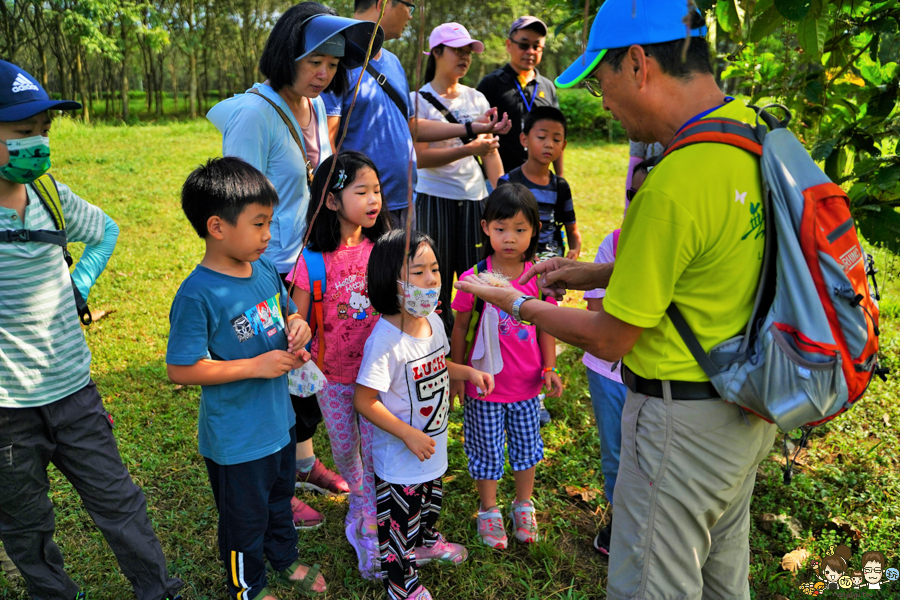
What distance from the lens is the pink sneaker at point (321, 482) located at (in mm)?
3316

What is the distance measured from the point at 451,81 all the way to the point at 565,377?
7.17 feet

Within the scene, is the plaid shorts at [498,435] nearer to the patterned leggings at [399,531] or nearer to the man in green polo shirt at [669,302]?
the patterned leggings at [399,531]

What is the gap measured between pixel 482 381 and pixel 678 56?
4.67 ft

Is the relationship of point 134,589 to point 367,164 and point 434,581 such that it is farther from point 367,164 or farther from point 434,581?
point 367,164

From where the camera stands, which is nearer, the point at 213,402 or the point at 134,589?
the point at 213,402

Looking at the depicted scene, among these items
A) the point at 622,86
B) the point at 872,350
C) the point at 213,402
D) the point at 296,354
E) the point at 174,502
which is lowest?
Answer: the point at 174,502

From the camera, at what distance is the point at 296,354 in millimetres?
2316

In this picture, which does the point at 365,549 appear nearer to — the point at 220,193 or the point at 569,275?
the point at 569,275

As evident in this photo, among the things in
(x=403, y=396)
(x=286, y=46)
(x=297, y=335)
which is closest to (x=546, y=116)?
(x=286, y=46)

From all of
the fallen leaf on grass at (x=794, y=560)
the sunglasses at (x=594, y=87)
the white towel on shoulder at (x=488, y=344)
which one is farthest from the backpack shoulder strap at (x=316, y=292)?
the fallen leaf on grass at (x=794, y=560)

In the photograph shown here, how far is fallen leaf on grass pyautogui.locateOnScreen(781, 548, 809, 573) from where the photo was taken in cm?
281

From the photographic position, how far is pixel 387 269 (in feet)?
7.98

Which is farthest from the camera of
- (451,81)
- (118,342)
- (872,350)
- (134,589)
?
(118,342)

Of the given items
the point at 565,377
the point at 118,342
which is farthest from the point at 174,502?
the point at 565,377
